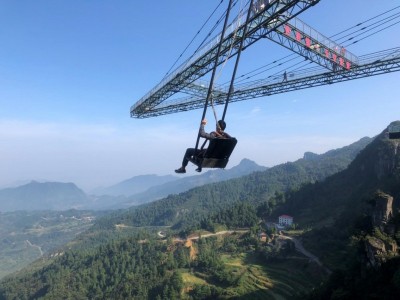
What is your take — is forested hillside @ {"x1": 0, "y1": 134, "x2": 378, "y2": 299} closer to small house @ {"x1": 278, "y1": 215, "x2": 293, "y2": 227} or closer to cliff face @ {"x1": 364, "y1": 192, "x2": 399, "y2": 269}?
small house @ {"x1": 278, "y1": 215, "x2": 293, "y2": 227}

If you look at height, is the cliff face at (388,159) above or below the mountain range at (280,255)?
above

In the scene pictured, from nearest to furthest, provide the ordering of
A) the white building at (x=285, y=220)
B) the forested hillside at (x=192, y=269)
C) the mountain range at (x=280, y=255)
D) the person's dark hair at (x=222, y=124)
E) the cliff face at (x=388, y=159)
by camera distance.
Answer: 1. the person's dark hair at (x=222, y=124)
2. the mountain range at (x=280, y=255)
3. the forested hillside at (x=192, y=269)
4. the cliff face at (x=388, y=159)
5. the white building at (x=285, y=220)

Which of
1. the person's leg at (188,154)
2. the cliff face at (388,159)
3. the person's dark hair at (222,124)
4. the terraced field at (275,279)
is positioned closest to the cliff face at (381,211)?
the terraced field at (275,279)

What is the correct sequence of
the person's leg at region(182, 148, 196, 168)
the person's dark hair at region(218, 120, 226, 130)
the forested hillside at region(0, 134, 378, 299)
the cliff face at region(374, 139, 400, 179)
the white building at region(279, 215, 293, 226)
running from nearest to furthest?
1. the person's dark hair at region(218, 120, 226, 130)
2. the person's leg at region(182, 148, 196, 168)
3. the forested hillside at region(0, 134, 378, 299)
4. the cliff face at region(374, 139, 400, 179)
5. the white building at region(279, 215, 293, 226)

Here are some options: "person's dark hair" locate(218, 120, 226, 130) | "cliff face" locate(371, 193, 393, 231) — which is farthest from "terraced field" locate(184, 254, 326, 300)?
"person's dark hair" locate(218, 120, 226, 130)

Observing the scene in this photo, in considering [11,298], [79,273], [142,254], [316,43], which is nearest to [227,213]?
[142,254]

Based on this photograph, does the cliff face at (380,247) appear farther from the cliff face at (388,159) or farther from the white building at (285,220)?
the white building at (285,220)

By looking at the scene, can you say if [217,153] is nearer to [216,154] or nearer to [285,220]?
[216,154]
